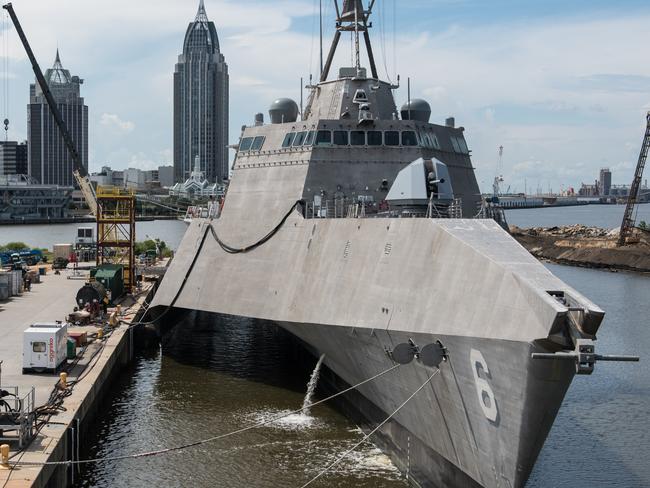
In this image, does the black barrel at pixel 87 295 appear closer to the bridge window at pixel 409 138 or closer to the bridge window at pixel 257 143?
the bridge window at pixel 257 143

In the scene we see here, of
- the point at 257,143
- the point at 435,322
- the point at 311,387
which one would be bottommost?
the point at 311,387

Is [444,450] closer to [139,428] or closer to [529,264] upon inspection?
[529,264]

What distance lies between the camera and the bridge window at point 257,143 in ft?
76.6

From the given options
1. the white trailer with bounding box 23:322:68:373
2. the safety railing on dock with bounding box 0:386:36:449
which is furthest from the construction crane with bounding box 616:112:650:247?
the safety railing on dock with bounding box 0:386:36:449

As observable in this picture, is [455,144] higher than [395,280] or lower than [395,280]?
higher

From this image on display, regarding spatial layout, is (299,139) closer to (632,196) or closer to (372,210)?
(372,210)

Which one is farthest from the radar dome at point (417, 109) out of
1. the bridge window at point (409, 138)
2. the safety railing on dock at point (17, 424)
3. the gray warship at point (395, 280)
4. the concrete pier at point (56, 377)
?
the safety railing on dock at point (17, 424)

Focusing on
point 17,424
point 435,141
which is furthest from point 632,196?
point 17,424

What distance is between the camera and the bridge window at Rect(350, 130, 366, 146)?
846 inches

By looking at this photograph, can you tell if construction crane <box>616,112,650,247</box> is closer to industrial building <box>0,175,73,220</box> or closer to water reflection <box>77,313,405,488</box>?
water reflection <box>77,313,405,488</box>

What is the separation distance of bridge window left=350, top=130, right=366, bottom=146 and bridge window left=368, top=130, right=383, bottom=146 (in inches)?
6.5

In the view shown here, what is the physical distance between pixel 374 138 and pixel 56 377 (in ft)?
33.7

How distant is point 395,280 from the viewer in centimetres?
1528

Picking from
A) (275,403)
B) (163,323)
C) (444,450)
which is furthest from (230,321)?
(444,450)
